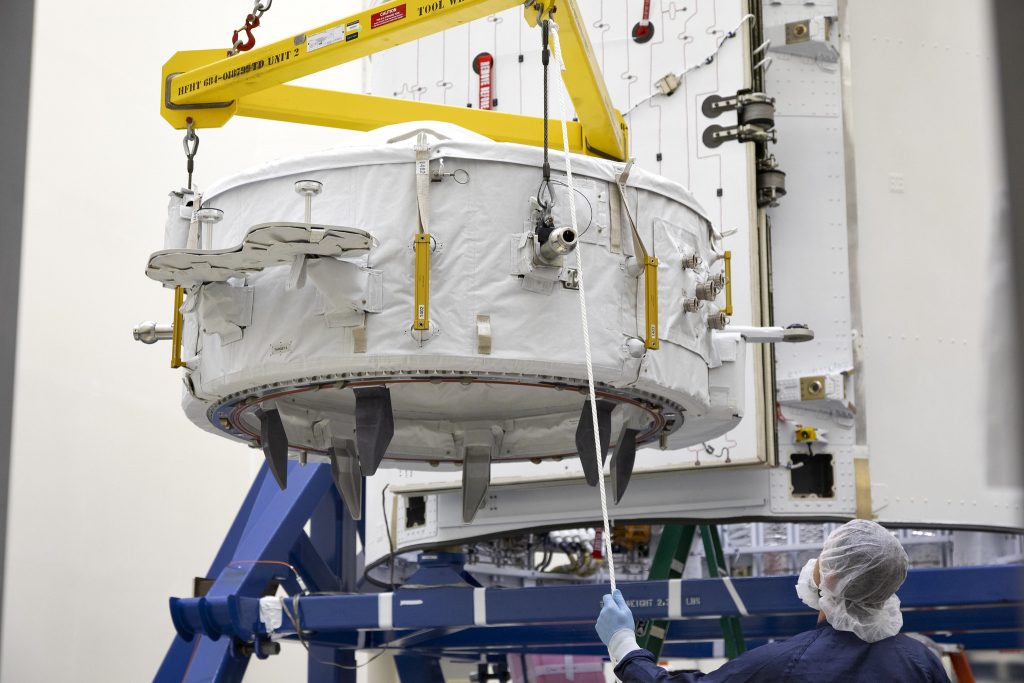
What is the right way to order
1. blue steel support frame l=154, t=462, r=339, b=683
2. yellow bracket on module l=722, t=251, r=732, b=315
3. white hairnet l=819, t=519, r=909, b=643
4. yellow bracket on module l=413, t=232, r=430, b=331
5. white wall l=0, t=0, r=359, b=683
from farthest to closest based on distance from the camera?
white wall l=0, t=0, r=359, b=683, blue steel support frame l=154, t=462, r=339, b=683, yellow bracket on module l=722, t=251, r=732, b=315, yellow bracket on module l=413, t=232, r=430, b=331, white hairnet l=819, t=519, r=909, b=643

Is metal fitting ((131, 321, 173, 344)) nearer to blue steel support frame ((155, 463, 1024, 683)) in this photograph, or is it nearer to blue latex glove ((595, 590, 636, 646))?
blue steel support frame ((155, 463, 1024, 683))

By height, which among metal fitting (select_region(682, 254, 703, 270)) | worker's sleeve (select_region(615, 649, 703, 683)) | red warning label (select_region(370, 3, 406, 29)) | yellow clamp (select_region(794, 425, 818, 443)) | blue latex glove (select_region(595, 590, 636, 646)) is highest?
red warning label (select_region(370, 3, 406, 29))

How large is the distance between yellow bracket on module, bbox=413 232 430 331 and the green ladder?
284 cm

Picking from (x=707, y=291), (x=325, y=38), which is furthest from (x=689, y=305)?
(x=325, y=38)

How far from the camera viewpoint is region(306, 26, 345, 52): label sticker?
641 centimetres

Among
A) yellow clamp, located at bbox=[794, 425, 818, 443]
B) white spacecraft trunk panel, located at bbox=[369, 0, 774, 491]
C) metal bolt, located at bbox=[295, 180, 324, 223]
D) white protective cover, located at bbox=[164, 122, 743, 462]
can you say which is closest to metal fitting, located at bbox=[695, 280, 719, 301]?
white protective cover, located at bbox=[164, 122, 743, 462]

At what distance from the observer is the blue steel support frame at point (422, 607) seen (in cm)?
650

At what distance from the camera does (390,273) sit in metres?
5.53

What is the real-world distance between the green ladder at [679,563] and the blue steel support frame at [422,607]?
0.58 ft

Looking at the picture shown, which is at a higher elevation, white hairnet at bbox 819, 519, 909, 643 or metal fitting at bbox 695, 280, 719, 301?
metal fitting at bbox 695, 280, 719, 301

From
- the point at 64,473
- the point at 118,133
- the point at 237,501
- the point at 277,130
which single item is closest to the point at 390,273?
the point at 64,473

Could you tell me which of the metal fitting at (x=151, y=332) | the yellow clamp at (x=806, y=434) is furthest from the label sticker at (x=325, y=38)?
the yellow clamp at (x=806, y=434)

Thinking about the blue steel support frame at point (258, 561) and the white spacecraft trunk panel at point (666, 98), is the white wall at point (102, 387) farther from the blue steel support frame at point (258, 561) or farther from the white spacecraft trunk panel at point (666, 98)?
the white spacecraft trunk panel at point (666, 98)

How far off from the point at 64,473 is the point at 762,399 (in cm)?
622
